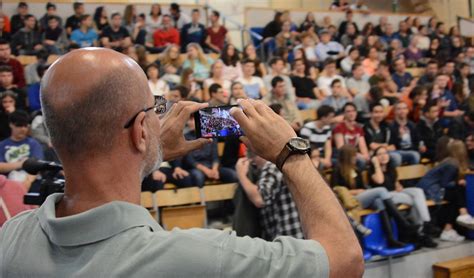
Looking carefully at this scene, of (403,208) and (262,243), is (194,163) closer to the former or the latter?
(403,208)

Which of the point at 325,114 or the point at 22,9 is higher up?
the point at 22,9

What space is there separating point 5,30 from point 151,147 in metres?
7.87

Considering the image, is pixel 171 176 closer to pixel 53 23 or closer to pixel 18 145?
pixel 18 145

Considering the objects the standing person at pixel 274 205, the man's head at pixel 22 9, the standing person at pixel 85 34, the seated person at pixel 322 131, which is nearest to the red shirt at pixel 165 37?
the standing person at pixel 85 34

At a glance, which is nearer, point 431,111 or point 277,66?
point 431,111

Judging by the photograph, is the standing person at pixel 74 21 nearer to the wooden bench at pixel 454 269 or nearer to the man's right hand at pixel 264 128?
the wooden bench at pixel 454 269

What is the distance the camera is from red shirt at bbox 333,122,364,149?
6.55m

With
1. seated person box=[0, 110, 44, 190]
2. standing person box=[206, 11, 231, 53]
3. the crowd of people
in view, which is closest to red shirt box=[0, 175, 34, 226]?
the crowd of people

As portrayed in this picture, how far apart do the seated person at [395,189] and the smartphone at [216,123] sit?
4.71 metres

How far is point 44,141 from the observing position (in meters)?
5.36

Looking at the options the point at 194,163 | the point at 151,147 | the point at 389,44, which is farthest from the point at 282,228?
the point at 389,44

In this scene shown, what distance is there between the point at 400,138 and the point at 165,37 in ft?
12.8

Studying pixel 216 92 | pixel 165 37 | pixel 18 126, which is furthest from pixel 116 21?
pixel 18 126

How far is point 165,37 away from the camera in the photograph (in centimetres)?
918
